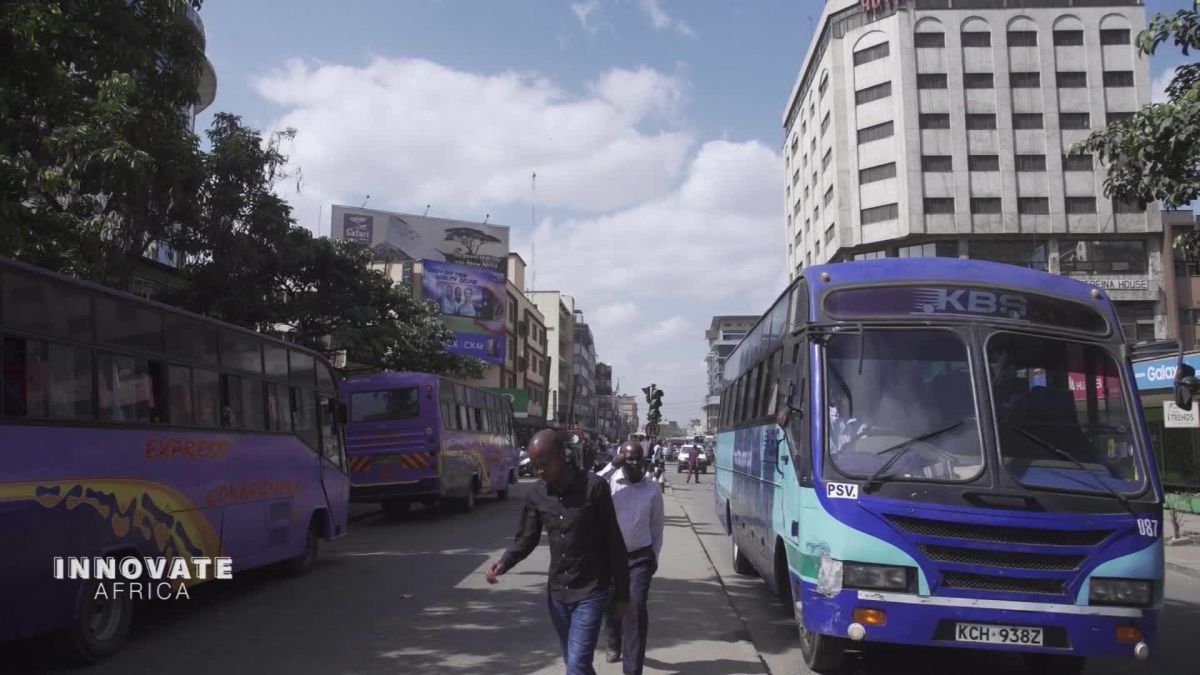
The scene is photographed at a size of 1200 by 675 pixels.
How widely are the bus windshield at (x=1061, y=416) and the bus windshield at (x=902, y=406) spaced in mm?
222

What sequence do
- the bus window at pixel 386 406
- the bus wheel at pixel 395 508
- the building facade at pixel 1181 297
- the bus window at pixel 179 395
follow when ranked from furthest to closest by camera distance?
1. the building facade at pixel 1181 297
2. the bus wheel at pixel 395 508
3. the bus window at pixel 386 406
4. the bus window at pixel 179 395

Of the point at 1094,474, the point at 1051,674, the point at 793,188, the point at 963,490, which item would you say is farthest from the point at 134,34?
the point at 793,188

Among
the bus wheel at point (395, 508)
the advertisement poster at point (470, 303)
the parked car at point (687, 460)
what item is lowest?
the parked car at point (687, 460)

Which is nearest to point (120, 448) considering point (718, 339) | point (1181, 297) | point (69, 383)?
point (69, 383)

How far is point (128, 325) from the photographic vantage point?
736 cm

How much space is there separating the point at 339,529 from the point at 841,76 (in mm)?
45213

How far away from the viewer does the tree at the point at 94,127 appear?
7.62 metres

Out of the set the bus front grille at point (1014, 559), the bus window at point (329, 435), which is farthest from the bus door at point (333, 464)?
the bus front grille at point (1014, 559)

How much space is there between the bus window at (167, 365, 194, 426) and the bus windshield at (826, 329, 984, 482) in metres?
5.56

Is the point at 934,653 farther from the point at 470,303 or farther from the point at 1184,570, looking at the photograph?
the point at 470,303

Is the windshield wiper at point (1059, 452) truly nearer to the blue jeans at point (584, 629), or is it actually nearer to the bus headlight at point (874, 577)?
the bus headlight at point (874, 577)

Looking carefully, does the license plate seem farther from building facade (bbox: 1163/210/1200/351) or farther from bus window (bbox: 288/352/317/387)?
building facade (bbox: 1163/210/1200/351)

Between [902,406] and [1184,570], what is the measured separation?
8709 mm

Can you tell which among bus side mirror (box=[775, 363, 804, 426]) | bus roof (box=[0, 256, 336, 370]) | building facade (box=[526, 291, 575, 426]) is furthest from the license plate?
building facade (box=[526, 291, 575, 426])
